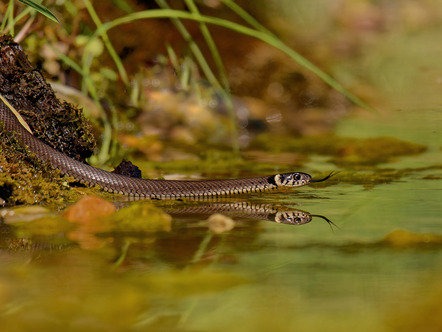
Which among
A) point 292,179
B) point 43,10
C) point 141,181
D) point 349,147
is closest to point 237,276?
point 43,10

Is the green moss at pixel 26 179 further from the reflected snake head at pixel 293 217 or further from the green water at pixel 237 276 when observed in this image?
the reflected snake head at pixel 293 217

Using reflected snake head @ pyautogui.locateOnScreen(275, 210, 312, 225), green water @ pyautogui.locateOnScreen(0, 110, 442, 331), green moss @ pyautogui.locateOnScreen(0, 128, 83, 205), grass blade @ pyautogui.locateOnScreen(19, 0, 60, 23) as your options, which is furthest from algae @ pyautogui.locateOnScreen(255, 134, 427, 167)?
grass blade @ pyautogui.locateOnScreen(19, 0, 60, 23)

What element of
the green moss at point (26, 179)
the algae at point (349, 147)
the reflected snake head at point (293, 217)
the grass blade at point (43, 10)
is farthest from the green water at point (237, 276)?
the algae at point (349, 147)

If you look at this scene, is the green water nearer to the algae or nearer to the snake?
the snake

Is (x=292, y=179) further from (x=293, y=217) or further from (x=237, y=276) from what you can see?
(x=237, y=276)

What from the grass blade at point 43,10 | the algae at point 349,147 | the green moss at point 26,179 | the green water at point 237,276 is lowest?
the green water at point 237,276
